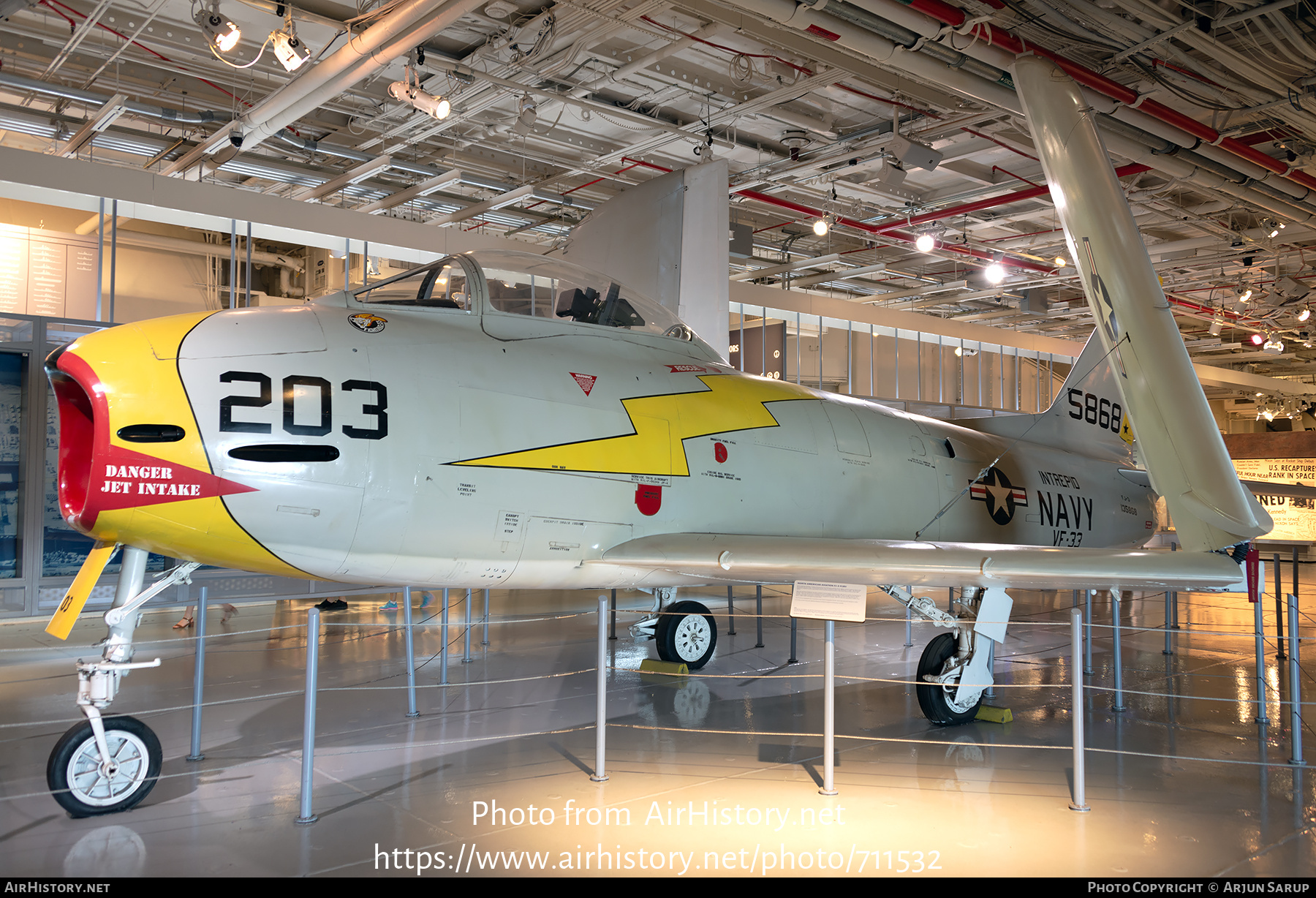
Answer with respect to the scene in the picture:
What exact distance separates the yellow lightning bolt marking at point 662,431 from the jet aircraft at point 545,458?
18 mm

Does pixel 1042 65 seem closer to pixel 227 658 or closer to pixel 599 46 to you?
pixel 599 46

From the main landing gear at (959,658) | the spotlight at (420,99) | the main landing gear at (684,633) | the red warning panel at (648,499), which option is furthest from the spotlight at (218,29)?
the main landing gear at (959,658)

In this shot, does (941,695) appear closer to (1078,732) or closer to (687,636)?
(1078,732)

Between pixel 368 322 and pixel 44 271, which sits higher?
pixel 44 271

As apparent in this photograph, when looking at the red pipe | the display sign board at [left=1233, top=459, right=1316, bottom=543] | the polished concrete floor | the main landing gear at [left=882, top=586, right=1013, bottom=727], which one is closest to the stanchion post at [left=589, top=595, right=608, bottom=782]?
the polished concrete floor

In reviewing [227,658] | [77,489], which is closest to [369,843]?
[77,489]

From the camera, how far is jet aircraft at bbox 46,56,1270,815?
13.4 feet

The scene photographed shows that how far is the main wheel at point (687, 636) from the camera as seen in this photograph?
26.5 ft

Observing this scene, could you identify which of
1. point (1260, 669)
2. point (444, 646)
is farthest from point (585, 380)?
point (1260, 669)

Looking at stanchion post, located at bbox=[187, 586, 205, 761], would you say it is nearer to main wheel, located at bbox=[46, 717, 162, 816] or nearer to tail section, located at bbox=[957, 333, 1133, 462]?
main wheel, located at bbox=[46, 717, 162, 816]

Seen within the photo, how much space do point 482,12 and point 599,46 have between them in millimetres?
1353

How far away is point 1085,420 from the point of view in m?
9.77

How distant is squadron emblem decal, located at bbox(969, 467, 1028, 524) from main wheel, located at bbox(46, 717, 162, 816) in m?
6.41

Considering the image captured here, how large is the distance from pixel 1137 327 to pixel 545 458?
4263mm
